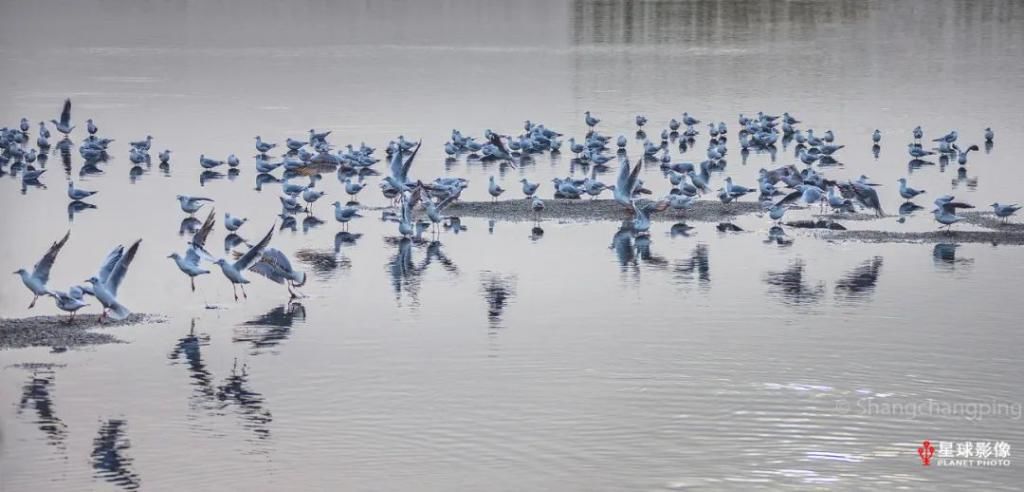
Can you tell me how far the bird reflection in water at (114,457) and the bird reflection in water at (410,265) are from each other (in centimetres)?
652

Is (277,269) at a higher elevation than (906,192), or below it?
below

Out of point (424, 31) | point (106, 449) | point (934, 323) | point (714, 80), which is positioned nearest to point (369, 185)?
point (934, 323)

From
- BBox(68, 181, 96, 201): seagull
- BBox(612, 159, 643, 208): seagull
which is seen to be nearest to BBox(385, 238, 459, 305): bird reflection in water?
BBox(612, 159, 643, 208): seagull

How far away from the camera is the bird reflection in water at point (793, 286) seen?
2380 centimetres

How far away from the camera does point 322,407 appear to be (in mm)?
18609

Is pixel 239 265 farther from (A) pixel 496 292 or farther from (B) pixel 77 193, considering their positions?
(B) pixel 77 193

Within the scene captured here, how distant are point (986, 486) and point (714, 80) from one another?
44.8m

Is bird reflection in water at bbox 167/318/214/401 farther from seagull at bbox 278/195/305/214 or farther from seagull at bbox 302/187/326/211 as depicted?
seagull at bbox 302/187/326/211

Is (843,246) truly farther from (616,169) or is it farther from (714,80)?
(714,80)

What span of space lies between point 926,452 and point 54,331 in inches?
393

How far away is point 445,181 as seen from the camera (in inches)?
1253

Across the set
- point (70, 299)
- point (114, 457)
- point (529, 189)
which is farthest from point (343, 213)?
point (114, 457)

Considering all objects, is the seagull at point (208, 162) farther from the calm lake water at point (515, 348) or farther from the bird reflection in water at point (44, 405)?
the bird reflection in water at point (44, 405)

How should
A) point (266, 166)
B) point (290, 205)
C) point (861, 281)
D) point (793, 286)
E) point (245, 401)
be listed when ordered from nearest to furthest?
point (245, 401), point (793, 286), point (861, 281), point (290, 205), point (266, 166)
